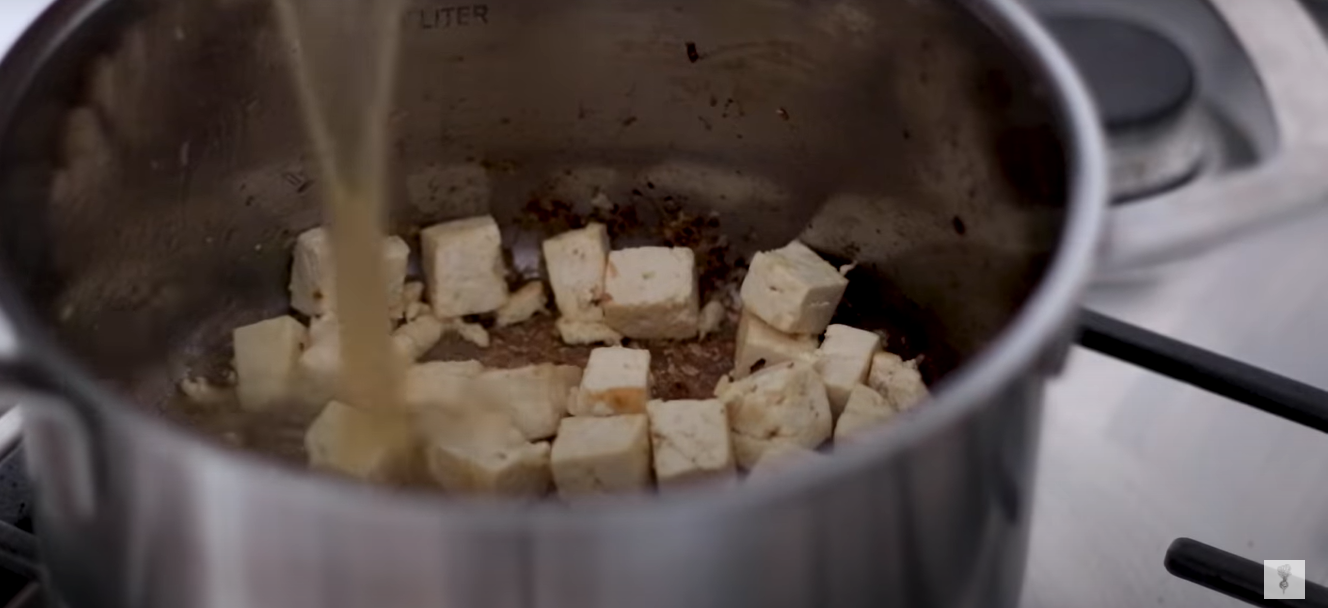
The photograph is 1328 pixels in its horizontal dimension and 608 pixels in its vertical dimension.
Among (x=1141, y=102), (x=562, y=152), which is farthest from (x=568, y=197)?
(x=1141, y=102)

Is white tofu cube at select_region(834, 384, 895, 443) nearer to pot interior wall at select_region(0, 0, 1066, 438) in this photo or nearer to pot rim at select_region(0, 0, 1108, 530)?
pot interior wall at select_region(0, 0, 1066, 438)

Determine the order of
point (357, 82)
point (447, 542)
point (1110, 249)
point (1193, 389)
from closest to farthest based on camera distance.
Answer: point (447, 542) → point (1110, 249) → point (357, 82) → point (1193, 389)

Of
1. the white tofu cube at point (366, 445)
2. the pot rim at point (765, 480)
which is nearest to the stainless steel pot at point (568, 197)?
the pot rim at point (765, 480)

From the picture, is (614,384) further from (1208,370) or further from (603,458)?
(1208,370)

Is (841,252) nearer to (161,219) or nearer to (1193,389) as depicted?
(1193,389)

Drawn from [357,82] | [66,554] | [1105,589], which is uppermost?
[357,82]

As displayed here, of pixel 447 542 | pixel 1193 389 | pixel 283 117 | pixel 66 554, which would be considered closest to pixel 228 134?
pixel 283 117
